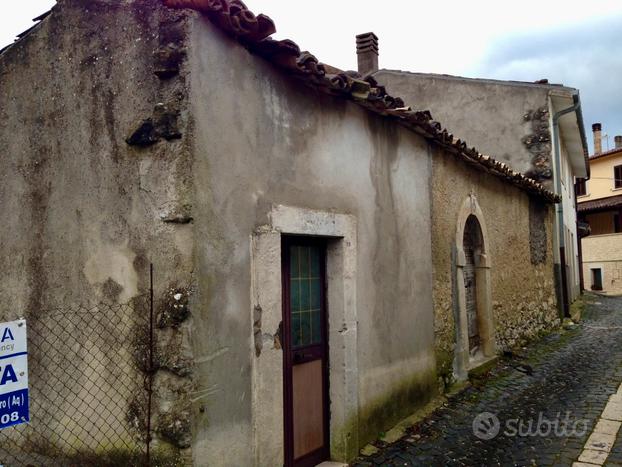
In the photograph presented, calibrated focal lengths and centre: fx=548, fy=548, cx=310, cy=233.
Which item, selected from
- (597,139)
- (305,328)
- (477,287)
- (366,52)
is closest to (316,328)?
(305,328)

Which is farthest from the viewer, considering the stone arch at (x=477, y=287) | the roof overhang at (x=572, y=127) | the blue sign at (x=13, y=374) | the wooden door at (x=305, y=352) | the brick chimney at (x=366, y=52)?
the roof overhang at (x=572, y=127)

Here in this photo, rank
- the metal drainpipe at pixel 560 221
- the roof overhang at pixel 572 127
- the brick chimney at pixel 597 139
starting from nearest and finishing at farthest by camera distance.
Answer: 1. the roof overhang at pixel 572 127
2. the metal drainpipe at pixel 560 221
3. the brick chimney at pixel 597 139

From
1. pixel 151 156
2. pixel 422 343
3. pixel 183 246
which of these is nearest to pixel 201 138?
pixel 151 156

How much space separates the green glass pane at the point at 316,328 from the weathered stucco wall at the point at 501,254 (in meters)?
2.32

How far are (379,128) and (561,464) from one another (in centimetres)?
348

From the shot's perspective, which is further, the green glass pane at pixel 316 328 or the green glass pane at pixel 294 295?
the green glass pane at pixel 316 328

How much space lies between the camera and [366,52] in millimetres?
11719

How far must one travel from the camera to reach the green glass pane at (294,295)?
14.6 feet

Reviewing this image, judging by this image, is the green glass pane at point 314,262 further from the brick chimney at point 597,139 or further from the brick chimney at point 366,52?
the brick chimney at point 597,139

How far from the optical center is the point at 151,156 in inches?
140

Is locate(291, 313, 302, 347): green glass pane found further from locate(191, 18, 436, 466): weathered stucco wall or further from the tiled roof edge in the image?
the tiled roof edge

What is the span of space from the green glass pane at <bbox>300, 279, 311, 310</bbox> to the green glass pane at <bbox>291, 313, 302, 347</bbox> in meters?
0.11

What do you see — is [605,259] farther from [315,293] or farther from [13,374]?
[13,374]

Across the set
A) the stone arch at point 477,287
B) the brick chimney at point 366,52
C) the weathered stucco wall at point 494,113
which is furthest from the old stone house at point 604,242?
the stone arch at point 477,287
